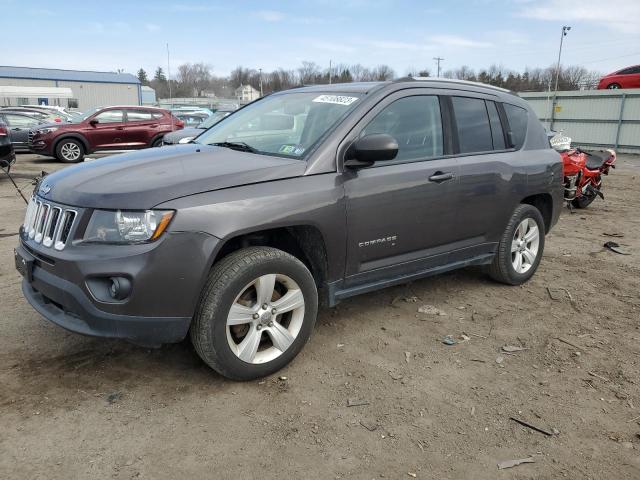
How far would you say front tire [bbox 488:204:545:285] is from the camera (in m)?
4.62

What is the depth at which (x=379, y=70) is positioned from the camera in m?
73.1

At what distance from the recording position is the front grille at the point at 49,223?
9.23 ft

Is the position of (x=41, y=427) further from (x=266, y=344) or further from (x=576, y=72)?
(x=576, y=72)

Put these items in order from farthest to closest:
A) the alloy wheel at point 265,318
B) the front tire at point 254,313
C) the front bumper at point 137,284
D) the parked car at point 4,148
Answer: the parked car at point 4,148 < the alloy wheel at point 265,318 < the front tire at point 254,313 < the front bumper at point 137,284

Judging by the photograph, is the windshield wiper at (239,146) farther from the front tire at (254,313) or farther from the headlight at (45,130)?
the headlight at (45,130)

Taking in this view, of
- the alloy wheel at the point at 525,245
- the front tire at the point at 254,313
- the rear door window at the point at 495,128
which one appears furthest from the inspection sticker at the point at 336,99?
the alloy wheel at the point at 525,245

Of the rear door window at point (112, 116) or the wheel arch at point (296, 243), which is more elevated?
the rear door window at point (112, 116)

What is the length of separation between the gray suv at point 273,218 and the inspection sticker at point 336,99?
0.05 feet

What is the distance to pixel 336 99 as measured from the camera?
3.74 meters

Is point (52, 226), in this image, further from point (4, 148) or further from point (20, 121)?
point (20, 121)

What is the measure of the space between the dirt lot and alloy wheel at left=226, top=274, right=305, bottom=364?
0.21 m

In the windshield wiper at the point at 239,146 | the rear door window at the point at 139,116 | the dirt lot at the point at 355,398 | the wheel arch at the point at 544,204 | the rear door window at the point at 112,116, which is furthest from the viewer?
the rear door window at the point at 139,116

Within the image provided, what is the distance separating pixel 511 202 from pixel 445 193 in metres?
0.98

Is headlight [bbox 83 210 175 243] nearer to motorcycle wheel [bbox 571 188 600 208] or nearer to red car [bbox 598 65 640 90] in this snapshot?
motorcycle wheel [bbox 571 188 600 208]
